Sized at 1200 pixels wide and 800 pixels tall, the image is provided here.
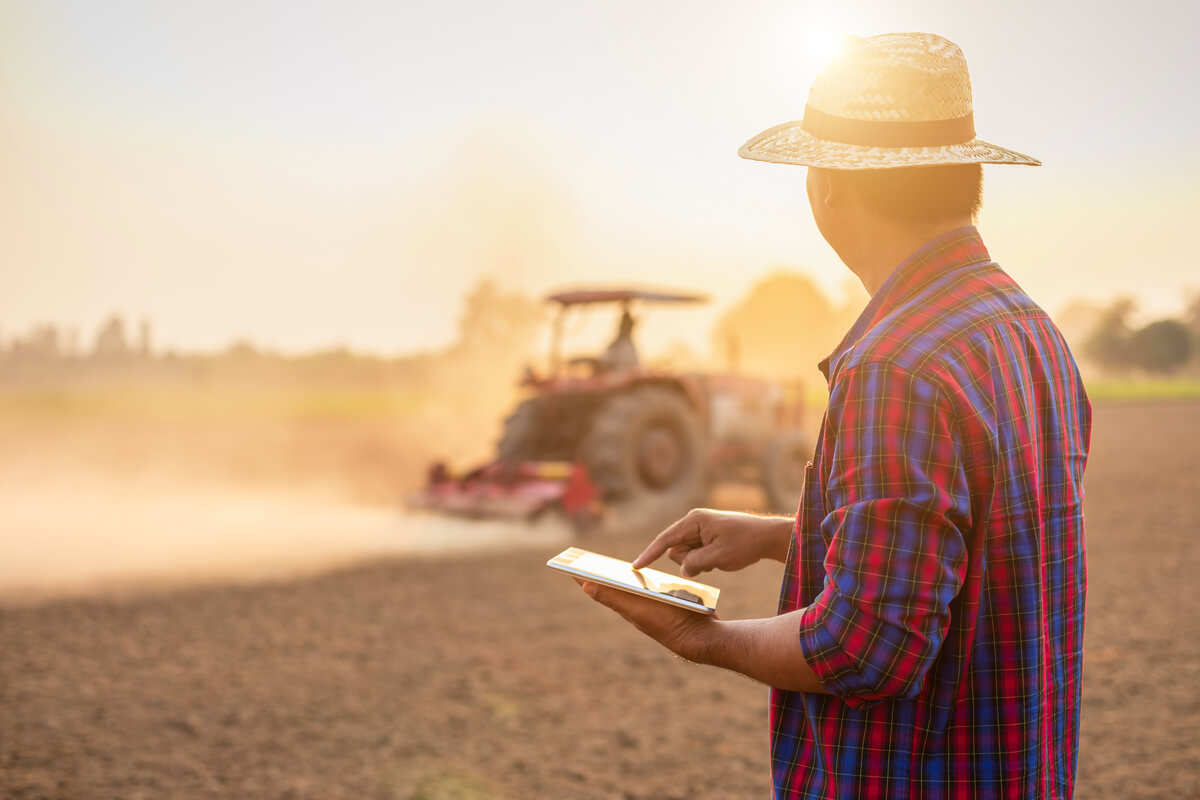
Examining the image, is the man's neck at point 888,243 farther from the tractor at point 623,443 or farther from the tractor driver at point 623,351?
the tractor driver at point 623,351

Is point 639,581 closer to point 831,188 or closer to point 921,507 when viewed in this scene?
point 921,507

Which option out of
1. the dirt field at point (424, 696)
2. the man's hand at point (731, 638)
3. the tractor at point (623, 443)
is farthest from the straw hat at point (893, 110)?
the tractor at point (623, 443)

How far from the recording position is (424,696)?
478cm

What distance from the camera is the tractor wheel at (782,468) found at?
1104 centimetres

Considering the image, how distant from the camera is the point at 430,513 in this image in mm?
9359

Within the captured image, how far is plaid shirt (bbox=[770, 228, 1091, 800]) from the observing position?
1.24 m

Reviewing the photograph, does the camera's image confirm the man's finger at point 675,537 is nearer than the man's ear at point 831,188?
No

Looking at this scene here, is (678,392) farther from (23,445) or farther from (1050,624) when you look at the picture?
(23,445)

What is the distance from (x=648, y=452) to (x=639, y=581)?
27.3 feet

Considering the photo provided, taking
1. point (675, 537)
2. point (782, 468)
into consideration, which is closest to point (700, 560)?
point (675, 537)

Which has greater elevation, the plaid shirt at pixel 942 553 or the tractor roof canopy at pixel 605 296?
the tractor roof canopy at pixel 605 296

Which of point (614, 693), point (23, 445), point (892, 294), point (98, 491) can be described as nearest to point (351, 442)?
point (23, 445)

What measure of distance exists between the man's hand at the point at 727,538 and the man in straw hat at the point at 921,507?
352mm

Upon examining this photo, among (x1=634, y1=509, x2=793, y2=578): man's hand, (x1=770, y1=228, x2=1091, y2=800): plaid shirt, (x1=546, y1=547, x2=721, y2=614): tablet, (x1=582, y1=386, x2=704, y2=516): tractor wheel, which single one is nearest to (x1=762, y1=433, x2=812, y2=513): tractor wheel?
(x1=582, y1=386, x2=704, y2=516): tractor wheel
